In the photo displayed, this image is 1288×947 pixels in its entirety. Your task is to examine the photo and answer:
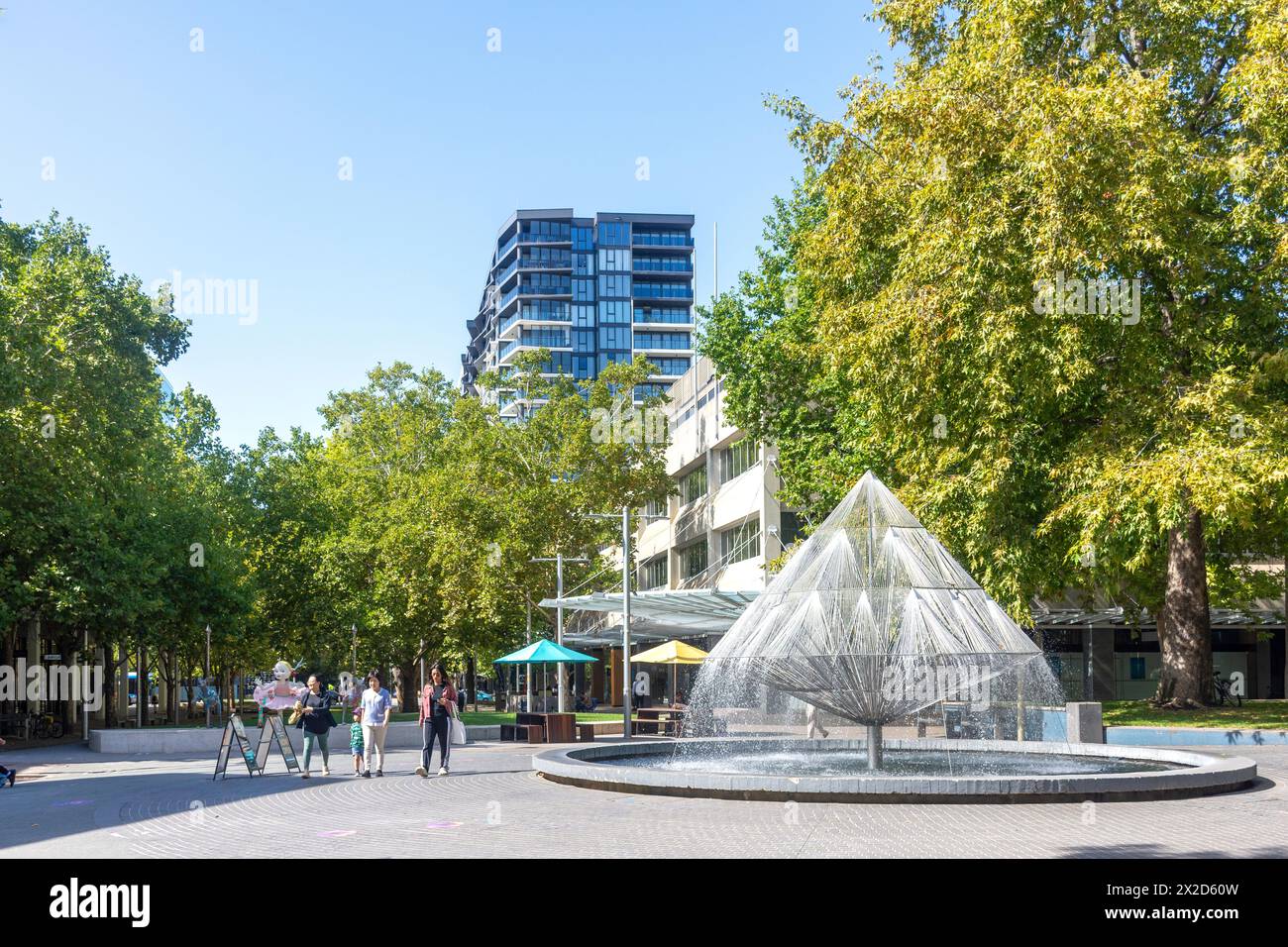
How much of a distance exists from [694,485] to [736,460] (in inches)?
347

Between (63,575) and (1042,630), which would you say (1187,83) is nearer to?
(1042,630)

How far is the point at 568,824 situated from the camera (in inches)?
517

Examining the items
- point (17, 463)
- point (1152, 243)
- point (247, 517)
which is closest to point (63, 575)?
point (17, 463)

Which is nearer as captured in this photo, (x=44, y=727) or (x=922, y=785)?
(x=922, y=785)

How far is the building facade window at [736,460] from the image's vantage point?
1999 inches

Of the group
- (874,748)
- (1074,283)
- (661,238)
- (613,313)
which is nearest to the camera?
(874,748)

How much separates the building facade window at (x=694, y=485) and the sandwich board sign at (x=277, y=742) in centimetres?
3932

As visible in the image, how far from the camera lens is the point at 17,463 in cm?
3231

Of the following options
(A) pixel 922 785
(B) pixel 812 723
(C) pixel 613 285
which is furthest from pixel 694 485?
(C) pixel 613 285

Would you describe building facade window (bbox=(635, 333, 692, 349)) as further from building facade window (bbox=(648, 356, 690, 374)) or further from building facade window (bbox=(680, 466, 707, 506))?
building facade window (bbox=(680, 466, 707, 506))

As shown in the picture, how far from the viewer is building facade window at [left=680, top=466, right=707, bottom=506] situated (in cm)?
6012

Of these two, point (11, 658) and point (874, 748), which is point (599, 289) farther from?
point (874, 748)
